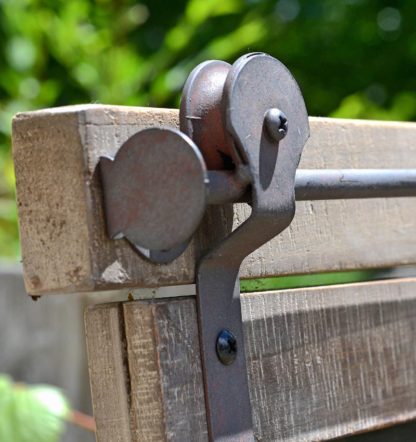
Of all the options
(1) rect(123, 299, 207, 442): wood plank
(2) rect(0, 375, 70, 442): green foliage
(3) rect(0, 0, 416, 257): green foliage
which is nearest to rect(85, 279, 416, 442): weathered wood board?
(1) rect(123, 299, 207, 442): wood plank

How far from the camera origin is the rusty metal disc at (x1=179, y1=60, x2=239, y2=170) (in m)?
0.74

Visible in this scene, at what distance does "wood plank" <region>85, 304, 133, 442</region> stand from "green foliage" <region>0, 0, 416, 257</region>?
1.91m

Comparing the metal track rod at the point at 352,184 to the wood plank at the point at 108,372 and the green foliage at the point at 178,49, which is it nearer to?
the wood plank at the point at 108,372

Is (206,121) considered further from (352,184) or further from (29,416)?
(29,416)

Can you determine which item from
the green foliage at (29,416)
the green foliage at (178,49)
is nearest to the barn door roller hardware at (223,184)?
the green foliage at (29,416)

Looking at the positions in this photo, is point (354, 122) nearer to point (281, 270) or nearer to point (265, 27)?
point (281, 270)

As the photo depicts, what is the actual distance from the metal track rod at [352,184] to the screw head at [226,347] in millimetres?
122

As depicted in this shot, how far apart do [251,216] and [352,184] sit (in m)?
0.13

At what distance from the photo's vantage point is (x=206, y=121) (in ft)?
2.44

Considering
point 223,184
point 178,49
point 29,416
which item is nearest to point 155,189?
point 223,184

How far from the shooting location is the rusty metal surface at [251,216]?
2.40 ft

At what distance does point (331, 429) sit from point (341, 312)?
Answer: 0.10 m

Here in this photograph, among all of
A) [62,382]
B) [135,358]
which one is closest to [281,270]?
[135,358]

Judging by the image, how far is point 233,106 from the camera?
0.72 meters
